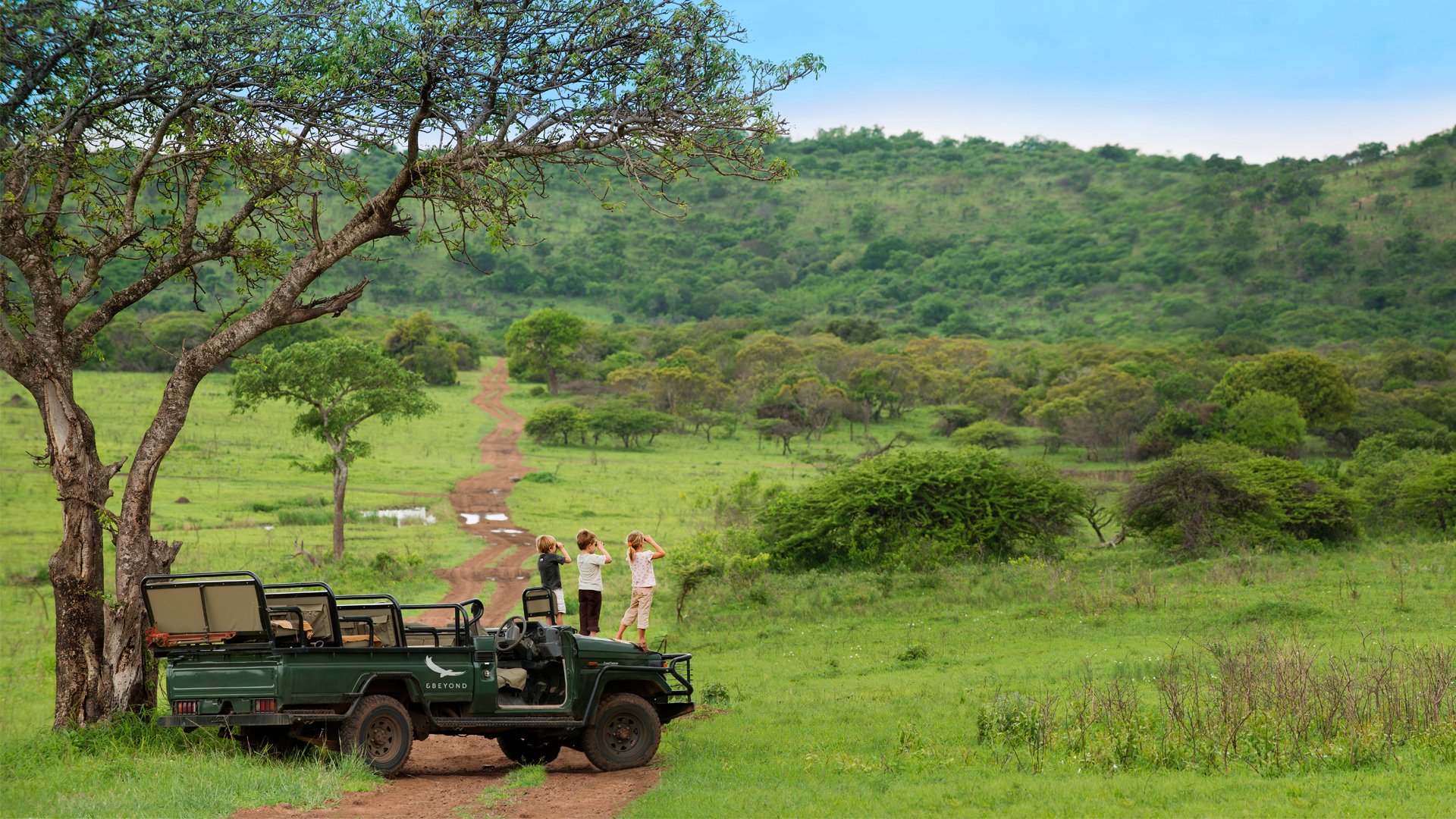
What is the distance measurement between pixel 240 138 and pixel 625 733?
7.10 m

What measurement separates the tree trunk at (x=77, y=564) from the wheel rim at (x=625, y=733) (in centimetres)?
451

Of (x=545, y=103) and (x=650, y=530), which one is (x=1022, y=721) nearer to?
(x=545, y=103)

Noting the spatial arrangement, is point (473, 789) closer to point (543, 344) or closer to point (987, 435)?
point (987, 435)

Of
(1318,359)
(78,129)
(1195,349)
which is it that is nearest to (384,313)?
(1195,349)

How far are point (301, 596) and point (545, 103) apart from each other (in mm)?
5218

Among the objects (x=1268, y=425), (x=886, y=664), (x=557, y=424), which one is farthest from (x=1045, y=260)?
(x=886, y=664)

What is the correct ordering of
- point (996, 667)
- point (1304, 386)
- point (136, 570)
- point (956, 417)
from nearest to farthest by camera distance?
point (136, 570), point (996, 667), point (1304, 386), point (956, 417)

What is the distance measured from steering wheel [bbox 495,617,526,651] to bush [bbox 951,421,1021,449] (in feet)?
141

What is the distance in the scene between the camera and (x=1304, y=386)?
51469 mm

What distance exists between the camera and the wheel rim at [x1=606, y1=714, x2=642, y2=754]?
33.8 ft

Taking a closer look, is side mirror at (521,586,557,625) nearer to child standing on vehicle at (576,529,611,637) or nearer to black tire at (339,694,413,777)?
child standing on vehicle at (576,529,611,637)

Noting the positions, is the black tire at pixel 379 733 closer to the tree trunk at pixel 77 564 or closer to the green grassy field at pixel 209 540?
the green grassy field at pixel 209 540

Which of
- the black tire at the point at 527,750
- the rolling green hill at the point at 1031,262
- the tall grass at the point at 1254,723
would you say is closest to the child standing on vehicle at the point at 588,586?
the black tire at the point at 527,750

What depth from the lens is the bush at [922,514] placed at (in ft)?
81.1
